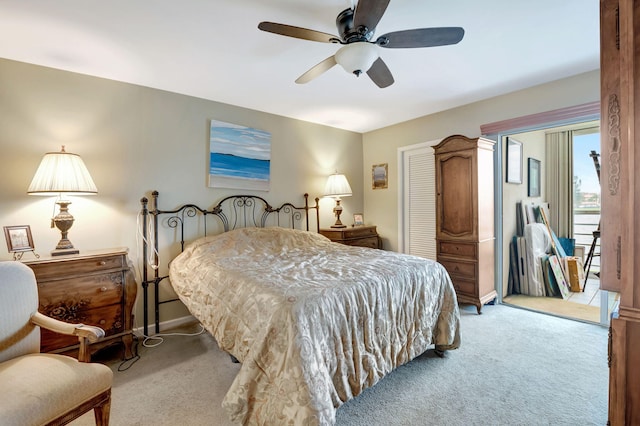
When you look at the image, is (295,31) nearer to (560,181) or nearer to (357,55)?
(357,55)

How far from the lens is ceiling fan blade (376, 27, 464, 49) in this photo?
64.9 inches

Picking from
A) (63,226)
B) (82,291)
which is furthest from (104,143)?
(82,291)

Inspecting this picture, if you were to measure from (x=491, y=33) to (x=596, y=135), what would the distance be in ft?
12.2

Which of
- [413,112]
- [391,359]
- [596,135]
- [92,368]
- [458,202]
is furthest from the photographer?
[596,135]

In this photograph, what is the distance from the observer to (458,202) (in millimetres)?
3375

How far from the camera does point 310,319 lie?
1.47 meters

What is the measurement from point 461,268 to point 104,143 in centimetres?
398

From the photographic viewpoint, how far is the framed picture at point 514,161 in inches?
147

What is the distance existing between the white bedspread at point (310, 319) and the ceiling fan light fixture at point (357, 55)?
137 centimetres

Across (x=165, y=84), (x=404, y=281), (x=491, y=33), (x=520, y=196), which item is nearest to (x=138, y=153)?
(x=165, y=84)

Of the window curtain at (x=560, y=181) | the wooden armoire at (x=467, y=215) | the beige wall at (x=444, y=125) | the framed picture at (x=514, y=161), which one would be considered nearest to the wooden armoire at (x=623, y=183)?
the wooden armoire at (x=467, y=215)

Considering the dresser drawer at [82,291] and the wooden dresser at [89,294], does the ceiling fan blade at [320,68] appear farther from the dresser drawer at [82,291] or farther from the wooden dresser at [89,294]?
the dresser drawer at [82,291]

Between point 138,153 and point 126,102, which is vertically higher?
point 126,102

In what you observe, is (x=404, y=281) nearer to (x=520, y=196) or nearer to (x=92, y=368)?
(x=92, y=368)
